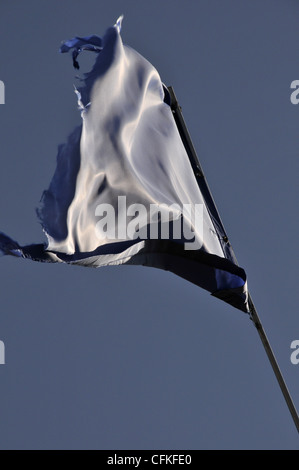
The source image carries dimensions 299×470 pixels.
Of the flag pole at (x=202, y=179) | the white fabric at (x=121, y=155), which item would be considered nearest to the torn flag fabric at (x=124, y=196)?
the white fabric at (x=121, y=155)

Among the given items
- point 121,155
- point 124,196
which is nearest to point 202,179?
point 121,155

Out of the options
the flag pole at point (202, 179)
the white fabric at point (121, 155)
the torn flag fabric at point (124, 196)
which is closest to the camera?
the torn flag fabric at point (124, 196)

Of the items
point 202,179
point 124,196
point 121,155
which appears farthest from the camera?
point 202,179

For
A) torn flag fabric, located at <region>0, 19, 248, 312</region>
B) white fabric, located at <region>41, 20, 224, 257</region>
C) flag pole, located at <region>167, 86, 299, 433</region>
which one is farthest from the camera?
flag pole, located at <region>167, 86, 299, 433</region>

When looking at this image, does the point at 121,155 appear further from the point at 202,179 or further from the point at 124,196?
the point at 202,179

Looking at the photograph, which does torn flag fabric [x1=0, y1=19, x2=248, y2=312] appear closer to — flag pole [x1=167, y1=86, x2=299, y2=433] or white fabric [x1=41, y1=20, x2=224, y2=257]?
white fabric [x1=41, y1=20, x2=224, y2=257]

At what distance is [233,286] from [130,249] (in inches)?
53.8

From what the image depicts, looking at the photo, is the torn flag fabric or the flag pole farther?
the flag pole

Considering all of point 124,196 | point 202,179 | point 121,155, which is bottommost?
point 124,196

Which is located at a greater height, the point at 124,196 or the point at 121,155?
the point at 121,155

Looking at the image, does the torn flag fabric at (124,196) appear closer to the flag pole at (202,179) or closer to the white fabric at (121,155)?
the white fabric at (121,155)

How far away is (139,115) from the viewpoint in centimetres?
1505

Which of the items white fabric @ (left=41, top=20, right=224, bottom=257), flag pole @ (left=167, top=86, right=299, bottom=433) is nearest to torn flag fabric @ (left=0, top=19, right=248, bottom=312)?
white fabric @ (left=41, top=20, right=224, bottom=257)

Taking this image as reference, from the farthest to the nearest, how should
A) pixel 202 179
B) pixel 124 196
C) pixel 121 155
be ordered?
pixel 202 179 < pixel 121 155 < pixel 124 196
